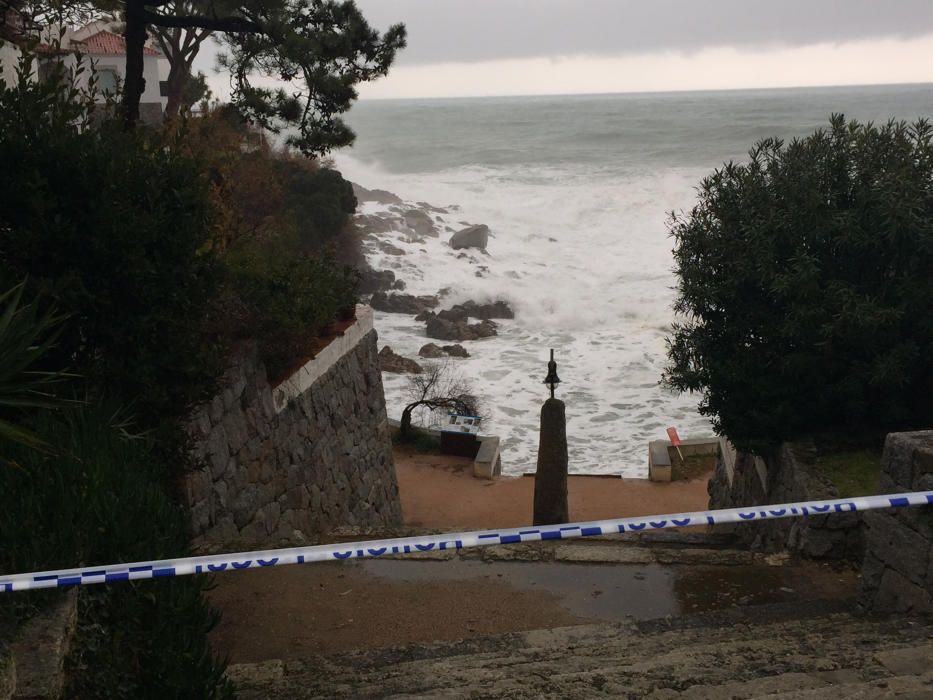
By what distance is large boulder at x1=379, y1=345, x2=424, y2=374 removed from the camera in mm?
27344

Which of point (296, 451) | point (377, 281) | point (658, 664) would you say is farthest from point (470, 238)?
point (658, 664)

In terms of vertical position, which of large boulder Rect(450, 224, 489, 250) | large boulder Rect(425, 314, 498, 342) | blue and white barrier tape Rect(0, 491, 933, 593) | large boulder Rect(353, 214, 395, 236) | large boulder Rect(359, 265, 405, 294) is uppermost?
blue and white barrier tape Rect(0, 491, 933, 593)

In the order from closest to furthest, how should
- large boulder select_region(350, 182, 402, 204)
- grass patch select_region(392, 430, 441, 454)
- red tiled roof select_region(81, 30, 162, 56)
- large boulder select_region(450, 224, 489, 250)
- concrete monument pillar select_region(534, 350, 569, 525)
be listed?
1. concrete monument pillar select_region(534, 350, 569, 525)
2. grass patch select_region(392, 430, 441, 454)
3. red tiled roof select_region(81, 30, 162, 56)
4. large boulder select_region(450, 224, 489, 250)
5. large boulder select_region(350, 182, 402, 204)

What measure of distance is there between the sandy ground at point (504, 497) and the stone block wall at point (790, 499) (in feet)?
13.5

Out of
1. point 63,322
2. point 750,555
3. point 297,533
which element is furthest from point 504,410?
point 63,322

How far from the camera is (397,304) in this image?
36000 millimetres

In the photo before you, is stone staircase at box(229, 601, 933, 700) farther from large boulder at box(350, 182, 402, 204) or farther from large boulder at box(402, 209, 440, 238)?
large boulder at box(350, 182, 402, 204)

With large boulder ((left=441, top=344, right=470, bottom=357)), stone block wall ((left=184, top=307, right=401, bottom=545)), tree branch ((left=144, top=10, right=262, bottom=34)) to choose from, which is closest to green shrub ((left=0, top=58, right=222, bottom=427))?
stone block wall ((left=184, top=307, right=401, bottom=545))

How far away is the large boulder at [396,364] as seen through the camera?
27344 mm

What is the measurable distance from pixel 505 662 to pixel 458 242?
4480cm

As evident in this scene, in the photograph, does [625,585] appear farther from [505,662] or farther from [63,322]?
[63,322]

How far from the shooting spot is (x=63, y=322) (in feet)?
18.8

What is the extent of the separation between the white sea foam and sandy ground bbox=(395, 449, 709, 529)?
124 inches

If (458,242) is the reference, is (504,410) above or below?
below
